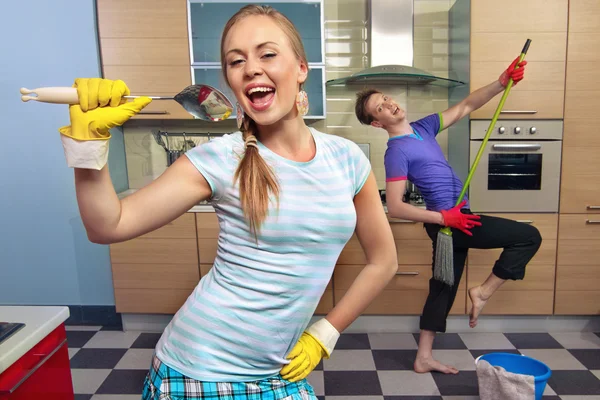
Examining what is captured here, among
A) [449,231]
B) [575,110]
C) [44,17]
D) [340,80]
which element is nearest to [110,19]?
[44,17]

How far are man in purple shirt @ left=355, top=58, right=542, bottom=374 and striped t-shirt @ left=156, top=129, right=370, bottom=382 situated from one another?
141cm

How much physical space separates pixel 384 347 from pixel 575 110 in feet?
5.49

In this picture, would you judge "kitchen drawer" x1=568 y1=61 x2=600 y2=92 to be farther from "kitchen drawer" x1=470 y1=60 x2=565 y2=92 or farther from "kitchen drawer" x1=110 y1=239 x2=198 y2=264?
"kitchen drawer" x1=110 y1=239 x2=198 y2=264

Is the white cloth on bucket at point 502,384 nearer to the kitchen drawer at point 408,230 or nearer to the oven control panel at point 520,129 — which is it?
the kitchen drawer at point 408,230

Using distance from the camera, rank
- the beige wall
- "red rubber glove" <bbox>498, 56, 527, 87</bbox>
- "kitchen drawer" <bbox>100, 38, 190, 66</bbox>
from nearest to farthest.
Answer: "red rubber glove" <bbox>498, 56, 527, 87</bbox> → "kitchen drawer" <bbox>100, 38, 190, 66</bbox> → the beige wall

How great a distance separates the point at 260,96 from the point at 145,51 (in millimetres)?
2083

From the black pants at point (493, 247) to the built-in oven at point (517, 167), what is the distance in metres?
0.38

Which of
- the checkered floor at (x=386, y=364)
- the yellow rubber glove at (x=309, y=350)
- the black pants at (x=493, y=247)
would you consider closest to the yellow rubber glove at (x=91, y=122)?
the yellow rubber glove at (x=309, y=350)

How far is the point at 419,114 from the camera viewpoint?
2992mm

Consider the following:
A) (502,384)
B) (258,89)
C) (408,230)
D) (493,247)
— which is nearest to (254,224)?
(258,89)

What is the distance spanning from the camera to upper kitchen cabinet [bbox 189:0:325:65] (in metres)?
2.71

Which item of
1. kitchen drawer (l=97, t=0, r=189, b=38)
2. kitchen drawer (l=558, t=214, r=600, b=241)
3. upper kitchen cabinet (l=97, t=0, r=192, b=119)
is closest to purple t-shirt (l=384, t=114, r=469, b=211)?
kitchen drawer (l=558, t=214, r=600, b=241)

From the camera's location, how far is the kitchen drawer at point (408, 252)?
2600 mm

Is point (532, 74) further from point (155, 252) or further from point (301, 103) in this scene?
point (155, 252)
